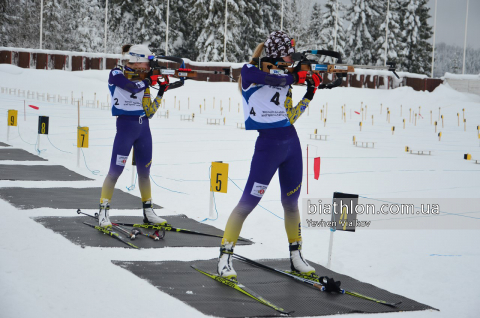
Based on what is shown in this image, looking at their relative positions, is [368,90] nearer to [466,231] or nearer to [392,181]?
[392,181]

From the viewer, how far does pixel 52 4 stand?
59.6 meters

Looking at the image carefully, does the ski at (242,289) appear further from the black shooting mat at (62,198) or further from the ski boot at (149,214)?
the black shooting mat at (62,198)

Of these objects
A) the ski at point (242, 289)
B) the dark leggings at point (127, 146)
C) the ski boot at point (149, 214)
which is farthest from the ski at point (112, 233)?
the ski at point (242, 289)

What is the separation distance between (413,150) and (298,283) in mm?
14753

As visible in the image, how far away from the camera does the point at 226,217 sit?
8531mm

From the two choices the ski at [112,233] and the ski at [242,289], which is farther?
the ski at [112,233]

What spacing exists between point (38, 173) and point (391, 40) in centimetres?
5191

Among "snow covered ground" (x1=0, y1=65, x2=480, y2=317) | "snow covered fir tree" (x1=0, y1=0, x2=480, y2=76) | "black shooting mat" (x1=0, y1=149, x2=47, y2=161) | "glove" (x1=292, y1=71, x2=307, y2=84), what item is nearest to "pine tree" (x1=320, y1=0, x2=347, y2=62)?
"snow covered fir tree" (x1=0, y1=0, x2=480, y2=76)

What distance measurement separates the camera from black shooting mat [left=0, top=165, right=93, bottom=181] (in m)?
10.5

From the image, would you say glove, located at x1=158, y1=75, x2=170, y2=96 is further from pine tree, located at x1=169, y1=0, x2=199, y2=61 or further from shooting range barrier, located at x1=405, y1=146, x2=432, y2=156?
pine tree, located at x1=169, y1=0, x2=199, y2=61

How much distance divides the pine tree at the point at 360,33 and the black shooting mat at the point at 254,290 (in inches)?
2235

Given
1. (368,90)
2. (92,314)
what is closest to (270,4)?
(368,90)

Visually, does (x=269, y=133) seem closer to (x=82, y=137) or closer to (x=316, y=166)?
(x=316, y=166)

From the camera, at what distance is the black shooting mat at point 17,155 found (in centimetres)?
1283
